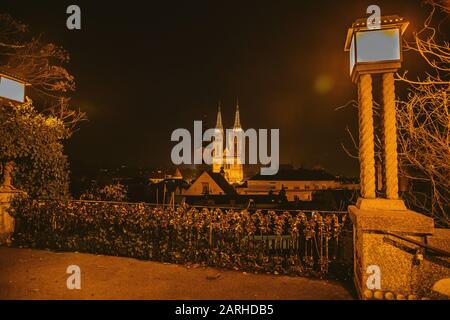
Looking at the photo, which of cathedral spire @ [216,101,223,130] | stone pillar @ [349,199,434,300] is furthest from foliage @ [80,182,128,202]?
cathedral spire @ [216,101,223,130]

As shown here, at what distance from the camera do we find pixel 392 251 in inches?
177

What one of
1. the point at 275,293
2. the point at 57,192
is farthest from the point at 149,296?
the point at 57,192

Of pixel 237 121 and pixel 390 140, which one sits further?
pixel 237 121

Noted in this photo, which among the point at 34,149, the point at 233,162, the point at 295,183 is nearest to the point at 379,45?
the point at 34,149

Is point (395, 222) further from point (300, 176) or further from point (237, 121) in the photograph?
point (237, 121)

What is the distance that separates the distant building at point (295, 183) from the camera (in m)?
65.0

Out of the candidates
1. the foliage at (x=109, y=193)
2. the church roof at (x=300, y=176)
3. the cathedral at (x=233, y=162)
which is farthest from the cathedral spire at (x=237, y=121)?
the foliage at (x=109, y=193)

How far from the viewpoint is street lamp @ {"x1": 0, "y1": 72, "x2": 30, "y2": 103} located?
22.3 ft

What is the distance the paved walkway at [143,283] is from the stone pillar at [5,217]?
1.93m

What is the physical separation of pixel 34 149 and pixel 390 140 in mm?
9420

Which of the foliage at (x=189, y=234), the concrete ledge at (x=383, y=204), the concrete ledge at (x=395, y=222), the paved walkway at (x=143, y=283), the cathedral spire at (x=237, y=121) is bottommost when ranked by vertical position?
the paved walkway at (x=143, y=283)

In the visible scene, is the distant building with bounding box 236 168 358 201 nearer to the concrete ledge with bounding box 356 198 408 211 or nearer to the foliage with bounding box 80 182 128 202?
the foliage with bounding box 80 182 128 202

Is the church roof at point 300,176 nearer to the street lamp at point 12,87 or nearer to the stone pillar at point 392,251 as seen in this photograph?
the street lamp at point 12,87
